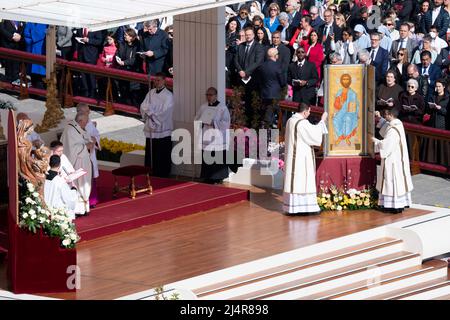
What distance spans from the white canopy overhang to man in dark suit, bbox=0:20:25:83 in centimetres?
956

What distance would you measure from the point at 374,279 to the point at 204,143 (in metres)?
4.70

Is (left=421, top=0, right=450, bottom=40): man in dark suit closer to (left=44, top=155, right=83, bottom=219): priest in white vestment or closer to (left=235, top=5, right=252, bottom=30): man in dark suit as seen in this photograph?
(left=235, top=5, right=252, bottom=30): man in dark suit

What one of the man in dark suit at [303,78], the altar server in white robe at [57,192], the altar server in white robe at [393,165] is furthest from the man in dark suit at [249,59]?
the altar server in white robe at [57,192]

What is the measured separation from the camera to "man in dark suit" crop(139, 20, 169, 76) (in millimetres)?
34125

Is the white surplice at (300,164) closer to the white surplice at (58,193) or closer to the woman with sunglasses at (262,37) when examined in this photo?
the white surplice at (58,193)

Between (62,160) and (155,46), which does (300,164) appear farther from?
(155,46)

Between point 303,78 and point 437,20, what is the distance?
3.39m

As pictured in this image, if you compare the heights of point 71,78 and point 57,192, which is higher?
point 71,78

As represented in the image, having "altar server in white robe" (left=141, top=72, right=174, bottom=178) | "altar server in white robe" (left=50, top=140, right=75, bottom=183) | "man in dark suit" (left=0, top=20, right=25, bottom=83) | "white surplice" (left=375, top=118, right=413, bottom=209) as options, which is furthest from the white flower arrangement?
"man in dark suit" (left=0, top=20, right=25, bottom=83)

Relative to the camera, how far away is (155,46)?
3419cm

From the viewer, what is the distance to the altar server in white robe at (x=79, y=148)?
26.8m

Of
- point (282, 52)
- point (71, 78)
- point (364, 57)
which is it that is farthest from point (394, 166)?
point (71, 78)

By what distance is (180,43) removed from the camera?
29.8 meters
